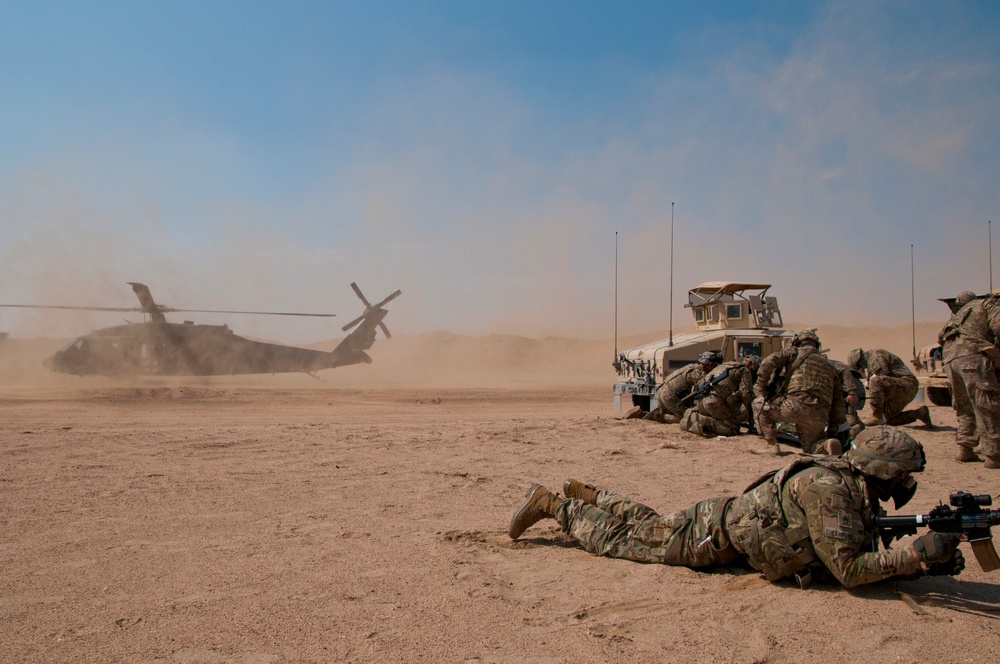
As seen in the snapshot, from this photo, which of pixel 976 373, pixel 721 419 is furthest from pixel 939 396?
pixel 976 373

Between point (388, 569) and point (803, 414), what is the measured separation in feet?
19.9

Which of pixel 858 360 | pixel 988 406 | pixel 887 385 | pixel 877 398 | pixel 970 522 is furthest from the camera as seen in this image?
pixel 858 360

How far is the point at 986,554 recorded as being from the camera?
11.3 feet

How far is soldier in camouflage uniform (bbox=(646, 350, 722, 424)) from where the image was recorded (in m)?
11.2

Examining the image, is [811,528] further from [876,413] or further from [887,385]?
[876,413]

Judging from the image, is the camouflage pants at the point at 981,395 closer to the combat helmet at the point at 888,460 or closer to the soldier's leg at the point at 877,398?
the soldier's leg at the point at 877,398

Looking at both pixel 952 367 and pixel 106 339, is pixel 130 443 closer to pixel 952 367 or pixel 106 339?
pixel 952 367

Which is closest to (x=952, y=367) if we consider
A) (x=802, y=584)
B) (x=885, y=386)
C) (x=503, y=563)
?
(x=885, y=386)

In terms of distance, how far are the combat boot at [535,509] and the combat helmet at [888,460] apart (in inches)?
72.6

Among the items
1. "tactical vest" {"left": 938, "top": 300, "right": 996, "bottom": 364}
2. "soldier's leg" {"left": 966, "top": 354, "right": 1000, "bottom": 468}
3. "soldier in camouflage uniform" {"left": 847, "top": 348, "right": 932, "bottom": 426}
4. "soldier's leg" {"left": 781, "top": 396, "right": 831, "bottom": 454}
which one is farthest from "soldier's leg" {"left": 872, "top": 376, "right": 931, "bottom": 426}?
"soldier's leg" {"left": 966, "top": 354, "right": 1000, "bottom": 468}

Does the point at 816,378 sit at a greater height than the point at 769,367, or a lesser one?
lesser

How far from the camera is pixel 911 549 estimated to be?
3.52m

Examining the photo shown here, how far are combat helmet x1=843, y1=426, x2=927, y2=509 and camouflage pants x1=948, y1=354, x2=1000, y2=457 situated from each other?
5057 millimetres

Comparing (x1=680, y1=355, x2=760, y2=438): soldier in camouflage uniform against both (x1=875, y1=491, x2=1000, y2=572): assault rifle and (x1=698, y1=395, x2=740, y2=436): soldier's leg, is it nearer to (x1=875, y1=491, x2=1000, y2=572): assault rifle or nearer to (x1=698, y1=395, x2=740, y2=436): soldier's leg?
(x1=698, y1=395, x2=740, y2=436): soldier's leg
